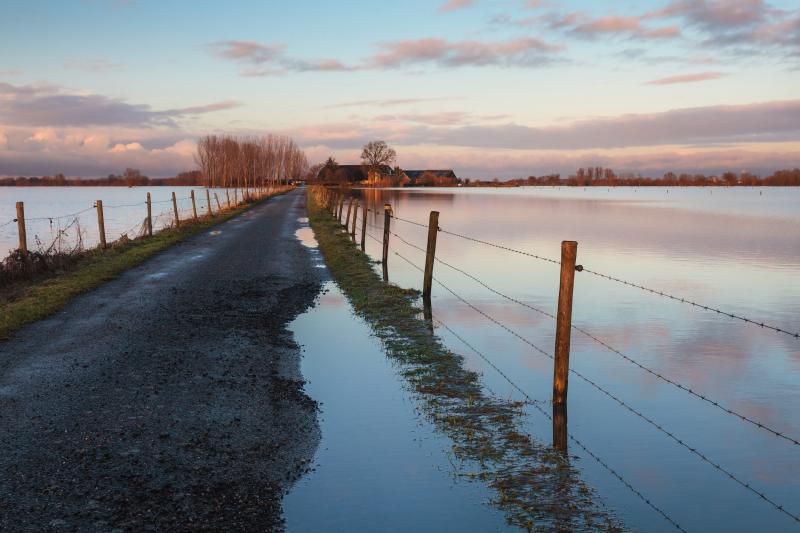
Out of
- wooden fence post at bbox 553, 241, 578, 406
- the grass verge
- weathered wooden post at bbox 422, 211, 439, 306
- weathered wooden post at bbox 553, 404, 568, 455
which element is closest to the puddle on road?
the grass verge

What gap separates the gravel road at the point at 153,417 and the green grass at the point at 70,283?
438mm

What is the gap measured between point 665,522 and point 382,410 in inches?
140

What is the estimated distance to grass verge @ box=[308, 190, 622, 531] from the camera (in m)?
5.63

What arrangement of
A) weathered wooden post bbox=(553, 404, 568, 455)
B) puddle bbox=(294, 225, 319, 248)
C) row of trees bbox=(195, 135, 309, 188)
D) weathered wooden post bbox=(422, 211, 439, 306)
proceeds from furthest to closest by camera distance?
row of trees bbox=(195, 135, 309, 188), puddle bbox=(294, 225, 319, 248), weathered wooden post bbox=(422, 211, 439, 306), weathered wooden post bbox=(553, 404, 568, 455)

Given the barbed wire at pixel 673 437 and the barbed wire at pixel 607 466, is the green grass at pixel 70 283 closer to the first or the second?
the barbed wire at pixel 607 466

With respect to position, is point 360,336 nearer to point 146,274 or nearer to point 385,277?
point 385,277

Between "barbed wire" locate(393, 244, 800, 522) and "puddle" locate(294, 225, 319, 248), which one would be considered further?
"puddle" locate(294, 225, 319, 248)

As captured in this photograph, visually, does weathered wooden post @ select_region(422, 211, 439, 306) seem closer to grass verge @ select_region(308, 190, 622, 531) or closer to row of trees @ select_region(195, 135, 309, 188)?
grass verge @ select_region(308, 190, 622, 531)

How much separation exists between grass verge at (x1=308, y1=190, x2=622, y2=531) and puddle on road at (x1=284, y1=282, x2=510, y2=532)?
193 millimetres

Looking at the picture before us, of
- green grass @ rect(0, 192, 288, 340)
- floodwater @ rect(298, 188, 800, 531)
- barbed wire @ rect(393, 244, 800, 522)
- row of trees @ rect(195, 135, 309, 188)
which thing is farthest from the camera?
row of trees @ rect(195, 135, 309, 188)

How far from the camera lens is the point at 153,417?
7.33m

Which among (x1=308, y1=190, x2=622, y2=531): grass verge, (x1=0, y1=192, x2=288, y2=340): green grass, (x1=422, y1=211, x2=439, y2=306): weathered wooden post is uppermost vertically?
(x1=422, y1=211, x2=439, y2=306): weathered wooden post

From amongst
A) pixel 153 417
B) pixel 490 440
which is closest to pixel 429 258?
pixel 490 440

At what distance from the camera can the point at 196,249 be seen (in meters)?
25.4
